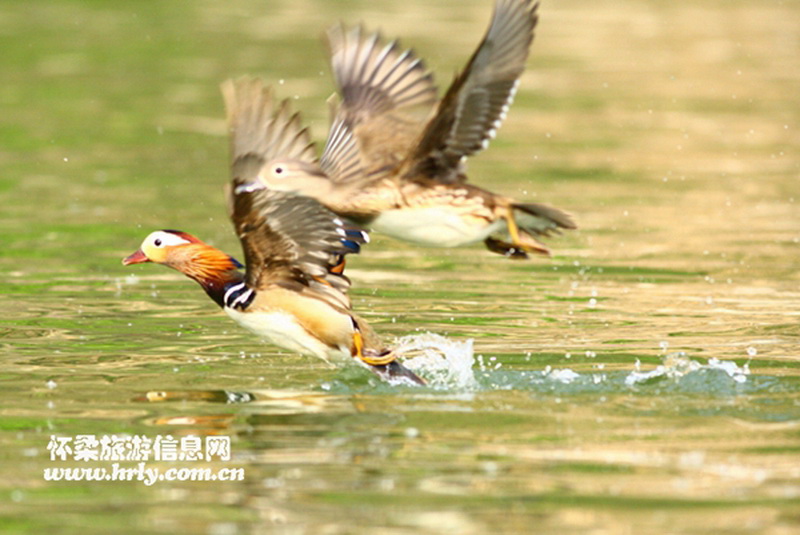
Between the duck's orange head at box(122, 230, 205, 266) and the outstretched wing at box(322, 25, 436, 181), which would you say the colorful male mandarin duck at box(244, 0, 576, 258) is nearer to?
the outstretched wing at box(322, 25, 436, 181)

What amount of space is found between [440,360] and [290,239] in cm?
121

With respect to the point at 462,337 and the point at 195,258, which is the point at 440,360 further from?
the point at 195,258

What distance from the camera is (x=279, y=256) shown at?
7.94 meters

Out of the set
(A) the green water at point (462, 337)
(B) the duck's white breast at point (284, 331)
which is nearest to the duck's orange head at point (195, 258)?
(B) the duck's white breast at point (284, 331)

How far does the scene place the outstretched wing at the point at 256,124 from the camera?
300 inches

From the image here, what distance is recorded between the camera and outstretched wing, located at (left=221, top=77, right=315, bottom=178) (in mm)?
7617

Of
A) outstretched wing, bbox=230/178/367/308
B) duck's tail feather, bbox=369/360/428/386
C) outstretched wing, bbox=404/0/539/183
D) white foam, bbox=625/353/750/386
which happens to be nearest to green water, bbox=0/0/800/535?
white foam, bbox=625/353/750/386

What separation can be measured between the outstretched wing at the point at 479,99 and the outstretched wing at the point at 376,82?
942 mm

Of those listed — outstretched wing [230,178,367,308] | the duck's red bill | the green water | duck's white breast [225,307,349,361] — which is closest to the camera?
the green water

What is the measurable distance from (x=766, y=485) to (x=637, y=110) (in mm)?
13818

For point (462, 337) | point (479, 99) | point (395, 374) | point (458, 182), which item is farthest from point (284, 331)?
point (479, 99)

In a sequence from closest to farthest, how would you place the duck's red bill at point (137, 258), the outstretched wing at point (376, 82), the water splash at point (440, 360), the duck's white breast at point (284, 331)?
the duck's white breast at point (284, 331), the water splash at point (440, 360), the duck's red bill at point (137, 258), the outstretched wing at point (376, 82)

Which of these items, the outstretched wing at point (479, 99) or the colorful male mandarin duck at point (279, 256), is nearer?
the colorful male mandarin duck at point (279, 256)

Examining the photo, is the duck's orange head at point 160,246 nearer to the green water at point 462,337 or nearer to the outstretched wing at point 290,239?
the outstretched wing at point 290,239
